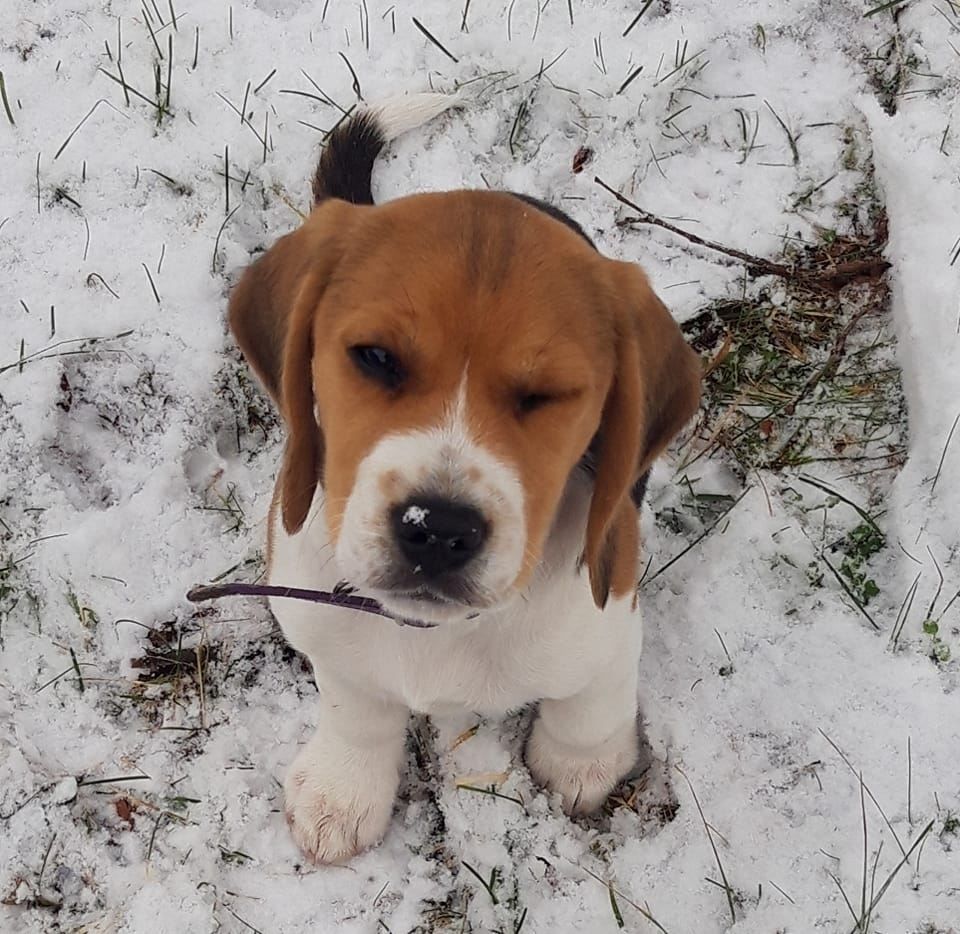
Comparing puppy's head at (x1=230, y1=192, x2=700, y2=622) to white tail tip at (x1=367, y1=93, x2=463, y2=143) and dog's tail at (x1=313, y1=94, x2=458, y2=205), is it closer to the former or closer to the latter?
dog's tail at (x1=313, y1=94, x2=458, y2=205)

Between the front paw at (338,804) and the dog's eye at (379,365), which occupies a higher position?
the dog's eye at (379,365)

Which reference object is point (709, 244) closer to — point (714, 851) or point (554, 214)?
point (554, 214)

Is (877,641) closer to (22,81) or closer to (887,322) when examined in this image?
(887,322)

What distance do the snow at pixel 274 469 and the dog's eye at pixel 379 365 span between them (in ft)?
5.73

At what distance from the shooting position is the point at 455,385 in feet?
7.89

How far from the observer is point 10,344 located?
4.35 m

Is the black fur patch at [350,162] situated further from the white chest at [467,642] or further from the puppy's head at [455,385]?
the white chest at [467,642]

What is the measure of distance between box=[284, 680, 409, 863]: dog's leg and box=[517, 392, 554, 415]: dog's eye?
1386mm

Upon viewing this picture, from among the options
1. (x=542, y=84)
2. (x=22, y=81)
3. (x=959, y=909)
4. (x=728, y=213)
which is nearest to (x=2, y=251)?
(x=22, y=81)

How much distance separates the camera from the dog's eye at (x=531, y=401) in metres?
2.45

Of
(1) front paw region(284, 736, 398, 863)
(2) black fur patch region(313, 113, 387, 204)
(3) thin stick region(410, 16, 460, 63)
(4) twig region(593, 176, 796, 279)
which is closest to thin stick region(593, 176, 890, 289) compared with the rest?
(4) twig region(593, 176, 796, 279)

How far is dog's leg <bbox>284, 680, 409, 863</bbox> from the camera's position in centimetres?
357

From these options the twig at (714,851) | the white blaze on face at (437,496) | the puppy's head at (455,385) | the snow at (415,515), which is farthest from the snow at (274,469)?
the snow at (415,515)

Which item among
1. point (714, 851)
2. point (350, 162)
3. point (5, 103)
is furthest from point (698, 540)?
point (5, 103)
